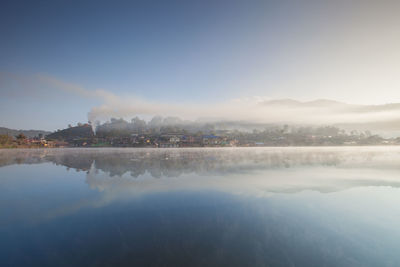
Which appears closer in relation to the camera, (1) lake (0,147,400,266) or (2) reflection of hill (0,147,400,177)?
(1) lake (0,147,400,266)

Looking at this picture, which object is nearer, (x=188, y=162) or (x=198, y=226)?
(x=198, y=226)

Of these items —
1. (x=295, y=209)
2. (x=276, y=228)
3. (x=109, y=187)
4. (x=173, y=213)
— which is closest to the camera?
(x=276, y=228)

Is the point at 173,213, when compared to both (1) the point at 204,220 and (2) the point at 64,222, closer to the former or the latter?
(1) the point at 204,220

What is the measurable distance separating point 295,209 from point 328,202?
3.25 m

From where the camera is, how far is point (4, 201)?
12.1 meters

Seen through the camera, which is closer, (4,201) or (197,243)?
(197,243)

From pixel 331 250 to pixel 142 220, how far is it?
26.3ft

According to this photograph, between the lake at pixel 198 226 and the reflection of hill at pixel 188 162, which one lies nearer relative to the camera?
the lake at pixel 198 226

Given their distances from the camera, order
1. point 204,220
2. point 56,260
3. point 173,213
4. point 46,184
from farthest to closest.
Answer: point 46,184, point 173,213, point 204,220, point 56,260

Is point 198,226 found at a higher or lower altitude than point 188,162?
higher

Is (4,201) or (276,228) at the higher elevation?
(4,201)

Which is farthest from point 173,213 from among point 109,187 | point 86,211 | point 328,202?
point 328,202

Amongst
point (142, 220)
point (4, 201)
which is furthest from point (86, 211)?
point (4, 201)

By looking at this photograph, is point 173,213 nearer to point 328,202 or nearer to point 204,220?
point 204,220
